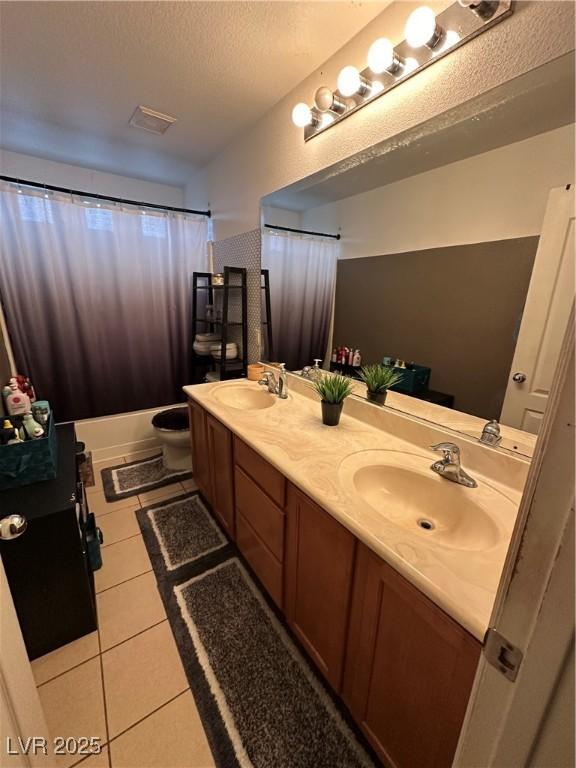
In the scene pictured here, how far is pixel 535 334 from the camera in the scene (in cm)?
88

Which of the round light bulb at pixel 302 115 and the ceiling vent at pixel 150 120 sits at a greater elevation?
the ceiling vent at pixel 150 120

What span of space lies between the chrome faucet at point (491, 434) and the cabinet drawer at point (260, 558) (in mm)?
900

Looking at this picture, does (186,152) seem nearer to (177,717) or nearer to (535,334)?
(535,334)

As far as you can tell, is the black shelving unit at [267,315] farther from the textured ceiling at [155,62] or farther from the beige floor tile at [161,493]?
the beige floor tile at [161,493]

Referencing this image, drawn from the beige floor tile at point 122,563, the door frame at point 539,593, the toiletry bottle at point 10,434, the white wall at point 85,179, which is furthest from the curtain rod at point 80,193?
the door frame at point 539,593

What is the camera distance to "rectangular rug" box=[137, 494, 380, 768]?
933 mm

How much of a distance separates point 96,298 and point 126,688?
2.34 metres

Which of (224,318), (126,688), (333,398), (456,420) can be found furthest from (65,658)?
(224,318)

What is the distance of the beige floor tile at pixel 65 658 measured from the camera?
111cm

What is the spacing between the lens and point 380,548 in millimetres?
711

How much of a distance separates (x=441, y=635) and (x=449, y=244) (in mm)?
1160

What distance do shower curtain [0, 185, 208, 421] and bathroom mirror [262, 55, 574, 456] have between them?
1.40m

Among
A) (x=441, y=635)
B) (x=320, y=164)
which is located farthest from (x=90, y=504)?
(x=320, y=164)

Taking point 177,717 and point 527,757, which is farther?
point 177,717
